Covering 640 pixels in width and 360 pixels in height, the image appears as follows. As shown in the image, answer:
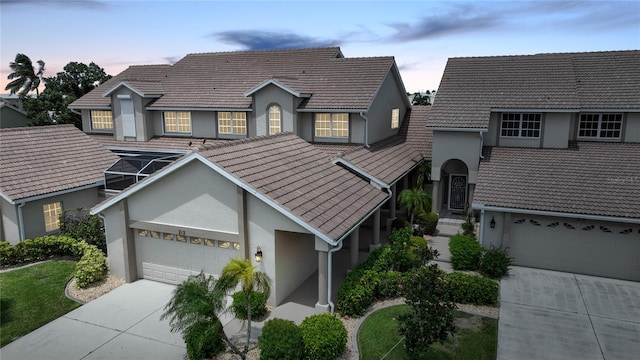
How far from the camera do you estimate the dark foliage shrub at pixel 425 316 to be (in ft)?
36.5

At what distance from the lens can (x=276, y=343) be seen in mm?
11633

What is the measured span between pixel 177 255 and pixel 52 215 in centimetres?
885

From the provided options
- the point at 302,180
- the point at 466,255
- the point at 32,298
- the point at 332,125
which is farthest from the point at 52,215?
Answer: the point at 466,255

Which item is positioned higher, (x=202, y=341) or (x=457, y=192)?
(x=457, y=192)

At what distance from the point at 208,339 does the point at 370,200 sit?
890 cm

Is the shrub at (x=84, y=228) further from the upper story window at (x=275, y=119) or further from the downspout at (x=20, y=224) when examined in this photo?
the upper story window at (x=275, y=119)

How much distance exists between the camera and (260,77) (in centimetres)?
2955

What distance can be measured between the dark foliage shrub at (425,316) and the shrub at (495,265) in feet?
22.7

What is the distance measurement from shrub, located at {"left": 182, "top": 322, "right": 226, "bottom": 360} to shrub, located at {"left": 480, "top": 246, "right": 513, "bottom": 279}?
10640mm

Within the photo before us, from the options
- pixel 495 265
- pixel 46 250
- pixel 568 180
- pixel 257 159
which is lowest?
pixel 46 250

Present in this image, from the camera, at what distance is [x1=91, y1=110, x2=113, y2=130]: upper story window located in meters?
31.3

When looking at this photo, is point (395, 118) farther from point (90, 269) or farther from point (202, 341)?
point (202, 341)

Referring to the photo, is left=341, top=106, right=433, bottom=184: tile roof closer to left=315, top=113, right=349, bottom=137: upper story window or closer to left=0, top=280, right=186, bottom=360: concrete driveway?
left=315, top=113, right=349, bottom=137: upper story window

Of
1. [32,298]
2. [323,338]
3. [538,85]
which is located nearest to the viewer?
[323,338]
